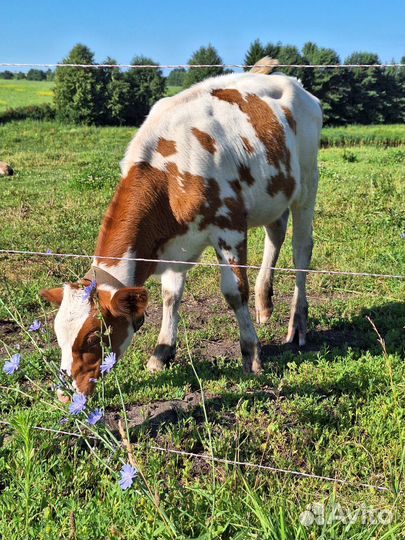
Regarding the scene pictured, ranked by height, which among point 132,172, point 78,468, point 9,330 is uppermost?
point 132,172

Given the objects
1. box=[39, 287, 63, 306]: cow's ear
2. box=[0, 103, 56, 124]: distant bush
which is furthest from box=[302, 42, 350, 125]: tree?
box=[39, 287, 63, 306]: cow's ear

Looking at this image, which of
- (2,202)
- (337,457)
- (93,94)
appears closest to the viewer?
(337,457)

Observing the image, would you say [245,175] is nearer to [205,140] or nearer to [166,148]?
[205,140]

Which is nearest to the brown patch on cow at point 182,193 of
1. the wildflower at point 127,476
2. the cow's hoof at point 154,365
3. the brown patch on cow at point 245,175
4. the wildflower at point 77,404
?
the brown patch on cow at point 245,175

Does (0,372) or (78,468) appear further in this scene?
(0,372)

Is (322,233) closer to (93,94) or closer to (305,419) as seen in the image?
(305,419)

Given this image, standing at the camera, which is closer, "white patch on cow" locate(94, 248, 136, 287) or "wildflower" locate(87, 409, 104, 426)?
"wildflower" locate(87, 409, 104, 426)

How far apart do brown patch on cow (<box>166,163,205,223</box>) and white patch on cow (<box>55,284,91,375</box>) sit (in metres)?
1.08

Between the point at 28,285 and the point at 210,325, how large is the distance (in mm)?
2191

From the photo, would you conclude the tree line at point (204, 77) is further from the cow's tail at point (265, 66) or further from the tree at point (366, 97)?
the cow's tail at point (265, 66)

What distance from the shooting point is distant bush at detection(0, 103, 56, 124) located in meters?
33.0

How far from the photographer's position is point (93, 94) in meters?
31.5

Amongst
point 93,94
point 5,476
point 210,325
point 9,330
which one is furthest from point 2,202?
point 93,94

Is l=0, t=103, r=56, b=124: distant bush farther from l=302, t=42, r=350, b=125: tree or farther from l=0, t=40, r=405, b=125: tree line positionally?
l=302, t=42, r=350, b=125: tree
